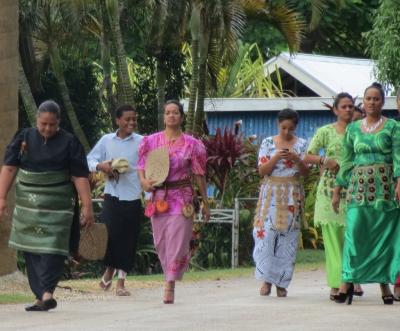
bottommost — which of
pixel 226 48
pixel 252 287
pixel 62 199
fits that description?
pixel 252 287

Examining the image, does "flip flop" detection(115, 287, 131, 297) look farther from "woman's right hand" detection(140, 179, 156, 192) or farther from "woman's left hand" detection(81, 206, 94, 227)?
"woman's left hand" detection(81, 206, 94, 227)

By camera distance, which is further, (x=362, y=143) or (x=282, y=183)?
(x=282, y=183)

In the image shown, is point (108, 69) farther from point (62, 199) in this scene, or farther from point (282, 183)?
point (62, 199)

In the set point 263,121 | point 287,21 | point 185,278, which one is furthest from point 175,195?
point 263,121

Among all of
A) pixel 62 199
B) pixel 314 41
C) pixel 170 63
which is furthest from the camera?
pixel 314 41

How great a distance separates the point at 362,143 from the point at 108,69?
1165 cm

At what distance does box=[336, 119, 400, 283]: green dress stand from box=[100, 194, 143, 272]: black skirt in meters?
2.80

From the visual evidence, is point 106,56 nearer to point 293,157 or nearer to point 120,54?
point 120,54

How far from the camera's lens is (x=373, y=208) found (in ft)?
42.3

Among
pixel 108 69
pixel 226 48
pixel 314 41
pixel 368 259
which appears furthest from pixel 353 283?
pixel 314 41

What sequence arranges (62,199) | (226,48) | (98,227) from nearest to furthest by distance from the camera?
1. (62,199)
2. (98,227)
3. (226,48)

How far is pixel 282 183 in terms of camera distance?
46.9ft

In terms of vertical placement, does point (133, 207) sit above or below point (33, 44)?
below

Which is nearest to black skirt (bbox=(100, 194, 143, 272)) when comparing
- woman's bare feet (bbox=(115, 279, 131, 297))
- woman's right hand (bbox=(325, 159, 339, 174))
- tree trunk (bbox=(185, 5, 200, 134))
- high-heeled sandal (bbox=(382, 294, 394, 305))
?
woman's bare feet (bbox=(115, 279, 131, 297))
